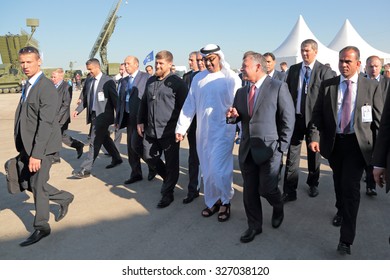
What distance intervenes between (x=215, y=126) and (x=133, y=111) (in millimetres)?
1751

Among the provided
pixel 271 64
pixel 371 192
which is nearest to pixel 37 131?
pixel 271 64

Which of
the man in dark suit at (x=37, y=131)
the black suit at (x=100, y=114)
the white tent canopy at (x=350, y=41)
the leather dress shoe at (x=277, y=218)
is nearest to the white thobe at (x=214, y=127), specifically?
the leather dress shoe at (x=277, y=218)

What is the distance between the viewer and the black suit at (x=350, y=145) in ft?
9.66

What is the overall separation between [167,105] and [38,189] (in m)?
1.86

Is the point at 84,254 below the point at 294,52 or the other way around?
below

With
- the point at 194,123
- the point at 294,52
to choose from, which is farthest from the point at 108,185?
the point at 294,52

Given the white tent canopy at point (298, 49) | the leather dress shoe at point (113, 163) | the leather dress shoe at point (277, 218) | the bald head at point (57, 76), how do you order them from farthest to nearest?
the white tent canopy at point (298, 49) → the bald head at point (57, 76) → the leather dress shoe at point (113, 163) → the leather dress shoe at point (277, 218)

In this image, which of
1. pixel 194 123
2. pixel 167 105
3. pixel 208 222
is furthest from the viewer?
pixel 194 123

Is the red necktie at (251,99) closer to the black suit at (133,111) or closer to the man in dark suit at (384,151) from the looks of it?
the man in dark suit at (384,151)

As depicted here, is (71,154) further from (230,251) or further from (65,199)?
(230,251)

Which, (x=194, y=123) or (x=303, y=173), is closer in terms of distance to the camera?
(x=194, y=123)

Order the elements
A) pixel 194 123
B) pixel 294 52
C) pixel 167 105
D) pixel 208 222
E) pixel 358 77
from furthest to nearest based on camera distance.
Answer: pixel 294 52
pixel 194 123
pixel 167 105
pixel 208 222
pixel 358 77

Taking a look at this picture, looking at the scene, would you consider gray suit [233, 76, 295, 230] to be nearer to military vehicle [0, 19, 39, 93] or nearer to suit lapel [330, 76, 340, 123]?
suit lapel [330, 76, 340, 123]

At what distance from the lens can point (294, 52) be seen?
2180cm
